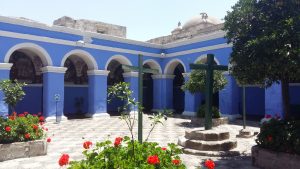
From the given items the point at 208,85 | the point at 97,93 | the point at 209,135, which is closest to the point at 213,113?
the point at 209,135

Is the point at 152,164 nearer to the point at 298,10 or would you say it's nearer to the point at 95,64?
the point at 298,10

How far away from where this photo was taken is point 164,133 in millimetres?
10812

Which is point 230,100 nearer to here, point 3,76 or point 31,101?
point 3,76

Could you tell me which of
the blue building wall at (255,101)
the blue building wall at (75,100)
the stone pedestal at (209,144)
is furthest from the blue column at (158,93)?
the stone pedestal at (209,144)

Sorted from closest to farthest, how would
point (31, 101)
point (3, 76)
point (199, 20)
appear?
point (3, 76) → point (31, 101) → point (199, 20)

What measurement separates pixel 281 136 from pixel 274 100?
8.71 metres

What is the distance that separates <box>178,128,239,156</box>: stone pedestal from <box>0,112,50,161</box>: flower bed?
3.61 meters

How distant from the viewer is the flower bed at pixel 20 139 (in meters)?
6.43

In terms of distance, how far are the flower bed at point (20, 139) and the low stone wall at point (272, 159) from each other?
4.69 m

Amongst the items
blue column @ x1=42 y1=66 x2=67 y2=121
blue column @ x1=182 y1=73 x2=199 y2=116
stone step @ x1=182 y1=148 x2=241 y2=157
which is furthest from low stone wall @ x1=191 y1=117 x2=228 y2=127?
blue column @ x1=42 y1=66 x2=67 y2=121

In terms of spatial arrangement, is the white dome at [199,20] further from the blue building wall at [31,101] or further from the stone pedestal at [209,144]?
the stone pedestal at [209,144]

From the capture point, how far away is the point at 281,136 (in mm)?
5520

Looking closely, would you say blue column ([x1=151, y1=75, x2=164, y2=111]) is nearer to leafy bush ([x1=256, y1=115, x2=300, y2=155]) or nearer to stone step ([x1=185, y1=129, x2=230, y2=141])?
stone step ([x1=185, y1=129, x2=230, y2=141])

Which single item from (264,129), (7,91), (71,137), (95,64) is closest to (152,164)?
(264,129)
